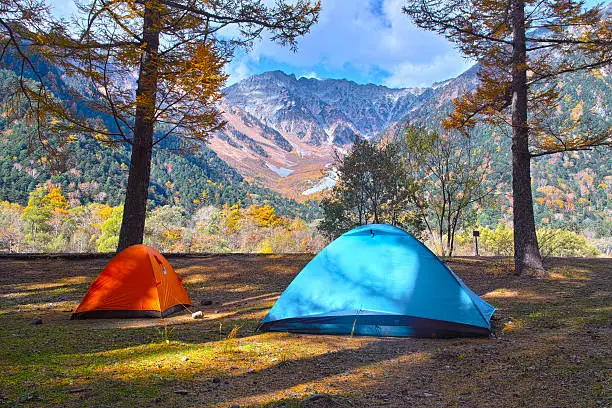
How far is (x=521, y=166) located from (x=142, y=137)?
8.52 m

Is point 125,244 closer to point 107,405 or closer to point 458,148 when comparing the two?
point 107,405

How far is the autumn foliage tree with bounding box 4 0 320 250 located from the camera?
307 inches

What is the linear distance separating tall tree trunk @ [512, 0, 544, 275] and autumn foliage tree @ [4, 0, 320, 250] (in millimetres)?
4681

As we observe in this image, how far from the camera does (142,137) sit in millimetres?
9094

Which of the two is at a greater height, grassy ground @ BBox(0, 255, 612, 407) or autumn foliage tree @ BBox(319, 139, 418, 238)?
autumn foliage tree @ BBox(319, 139, 418, 238)

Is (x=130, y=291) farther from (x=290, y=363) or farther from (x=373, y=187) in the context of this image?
(x=373, y=187)

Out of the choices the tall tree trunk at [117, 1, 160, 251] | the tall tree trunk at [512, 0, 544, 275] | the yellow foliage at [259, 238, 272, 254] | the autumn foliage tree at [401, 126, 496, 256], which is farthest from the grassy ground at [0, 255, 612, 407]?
the yellow foliage at [259, 238, 272, 254]

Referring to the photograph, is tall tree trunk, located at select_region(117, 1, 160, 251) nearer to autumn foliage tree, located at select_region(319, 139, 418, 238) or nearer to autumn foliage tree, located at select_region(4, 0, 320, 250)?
autumn foliage tree, located at select_region(4, 0, 320, 250)

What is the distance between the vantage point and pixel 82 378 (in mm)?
3100

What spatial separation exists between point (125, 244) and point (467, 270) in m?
8.25

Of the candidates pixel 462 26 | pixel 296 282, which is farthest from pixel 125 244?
pixel 462 26

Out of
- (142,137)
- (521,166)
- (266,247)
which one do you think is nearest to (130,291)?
(142,137)

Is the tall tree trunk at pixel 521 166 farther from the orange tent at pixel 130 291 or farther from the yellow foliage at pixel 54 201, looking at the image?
the yellow foliage at pixel 54 201

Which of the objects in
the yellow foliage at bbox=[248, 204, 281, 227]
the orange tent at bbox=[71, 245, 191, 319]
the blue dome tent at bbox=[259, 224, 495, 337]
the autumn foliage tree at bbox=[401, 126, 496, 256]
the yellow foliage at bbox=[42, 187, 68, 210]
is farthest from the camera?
the yellow foliage at bbox=[248, 204, 281, 227]
